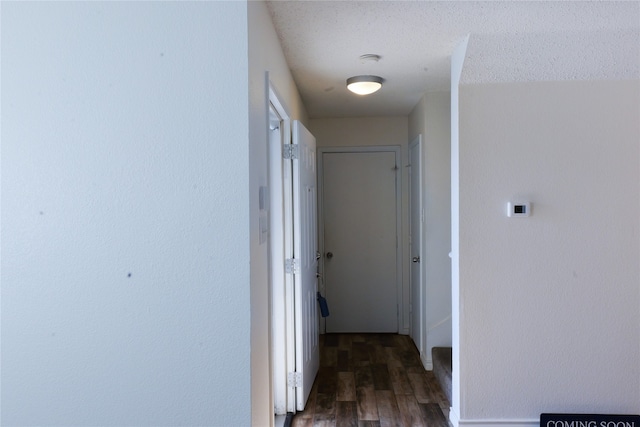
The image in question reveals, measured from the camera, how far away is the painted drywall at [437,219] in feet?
10.5

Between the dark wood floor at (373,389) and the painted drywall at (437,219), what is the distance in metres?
0.31

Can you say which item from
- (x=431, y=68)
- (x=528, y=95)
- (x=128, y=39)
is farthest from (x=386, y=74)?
(x=128, y=39)

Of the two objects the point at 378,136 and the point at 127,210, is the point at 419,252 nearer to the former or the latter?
the point at 378,136

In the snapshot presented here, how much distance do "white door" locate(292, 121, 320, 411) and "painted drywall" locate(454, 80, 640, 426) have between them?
0.96m

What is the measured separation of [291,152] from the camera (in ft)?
8.34

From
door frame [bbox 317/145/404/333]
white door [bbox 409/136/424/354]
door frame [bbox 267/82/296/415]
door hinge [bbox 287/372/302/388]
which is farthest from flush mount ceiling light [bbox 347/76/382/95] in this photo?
door hinge [bbox 287/372/302/388]

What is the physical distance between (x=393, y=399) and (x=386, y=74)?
2179mm

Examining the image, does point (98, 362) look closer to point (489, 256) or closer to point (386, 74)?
point (489, 256)

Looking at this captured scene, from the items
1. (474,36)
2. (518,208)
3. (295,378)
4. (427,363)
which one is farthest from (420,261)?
(474,36)

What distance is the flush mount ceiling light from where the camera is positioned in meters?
2.69

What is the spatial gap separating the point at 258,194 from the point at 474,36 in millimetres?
1377

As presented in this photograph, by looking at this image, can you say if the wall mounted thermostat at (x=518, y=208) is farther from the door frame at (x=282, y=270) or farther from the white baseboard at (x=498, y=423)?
the door frame at (x=282, y=270)

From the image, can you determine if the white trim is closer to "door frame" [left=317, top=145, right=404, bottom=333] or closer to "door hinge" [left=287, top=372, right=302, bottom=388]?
"door frame" [left=317, top=145, right=404, bottom=333]

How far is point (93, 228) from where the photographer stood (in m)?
1.50
